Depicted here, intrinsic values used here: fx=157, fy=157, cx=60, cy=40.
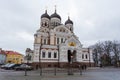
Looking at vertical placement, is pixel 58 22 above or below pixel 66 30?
above

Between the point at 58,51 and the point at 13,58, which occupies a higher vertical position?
the point at 58,51

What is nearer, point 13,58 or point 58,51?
point 58,51

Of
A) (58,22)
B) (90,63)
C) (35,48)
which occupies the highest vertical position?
(58,22)

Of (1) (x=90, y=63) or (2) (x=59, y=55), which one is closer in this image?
(2) (x=59, y=55)

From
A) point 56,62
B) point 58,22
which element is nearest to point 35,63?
point 56,62

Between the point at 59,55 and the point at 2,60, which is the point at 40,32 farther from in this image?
the point at 2,60

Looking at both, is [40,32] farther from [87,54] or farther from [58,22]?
[87,54]

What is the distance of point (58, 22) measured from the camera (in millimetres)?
61375

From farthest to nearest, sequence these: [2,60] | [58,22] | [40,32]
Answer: [2,60] < [58,22] < [40,32]

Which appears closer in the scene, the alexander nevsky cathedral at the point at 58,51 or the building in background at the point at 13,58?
the alexander nevsky cathedral at the point at 58,51

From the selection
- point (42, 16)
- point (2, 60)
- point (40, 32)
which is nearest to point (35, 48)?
point (40, 32)

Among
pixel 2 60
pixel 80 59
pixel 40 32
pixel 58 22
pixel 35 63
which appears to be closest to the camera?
pixel 35 63

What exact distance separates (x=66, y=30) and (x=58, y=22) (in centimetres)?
611

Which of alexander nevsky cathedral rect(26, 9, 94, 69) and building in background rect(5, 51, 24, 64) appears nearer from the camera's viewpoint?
alexander nevsky cathedral rect(26, 9, 94, 69)
